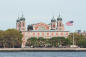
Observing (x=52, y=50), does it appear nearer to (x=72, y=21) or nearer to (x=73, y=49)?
(x=73, y=49)

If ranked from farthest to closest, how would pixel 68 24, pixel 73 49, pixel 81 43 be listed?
pixel 81 43, pixel 73 49, pixel 68 24

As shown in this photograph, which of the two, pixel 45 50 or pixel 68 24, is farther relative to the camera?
pixel 45 50

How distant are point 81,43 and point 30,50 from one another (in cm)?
3933

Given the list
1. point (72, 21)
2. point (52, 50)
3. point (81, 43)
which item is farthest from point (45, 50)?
point (81, 43)

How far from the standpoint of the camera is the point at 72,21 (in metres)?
147

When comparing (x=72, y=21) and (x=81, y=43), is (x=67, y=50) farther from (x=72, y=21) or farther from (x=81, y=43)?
(x=81, y=43)

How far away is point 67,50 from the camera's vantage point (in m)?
160

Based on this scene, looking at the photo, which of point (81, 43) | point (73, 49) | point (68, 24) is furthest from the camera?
point (81, 43)

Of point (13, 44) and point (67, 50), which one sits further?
point (13, 44)

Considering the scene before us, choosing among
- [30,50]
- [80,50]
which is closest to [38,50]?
[30,50]

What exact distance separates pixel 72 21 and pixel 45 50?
18.3 meters

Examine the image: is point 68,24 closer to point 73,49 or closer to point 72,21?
point 72,21

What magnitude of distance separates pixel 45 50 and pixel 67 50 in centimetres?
667

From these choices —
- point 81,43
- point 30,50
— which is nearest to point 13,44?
point 81,43
